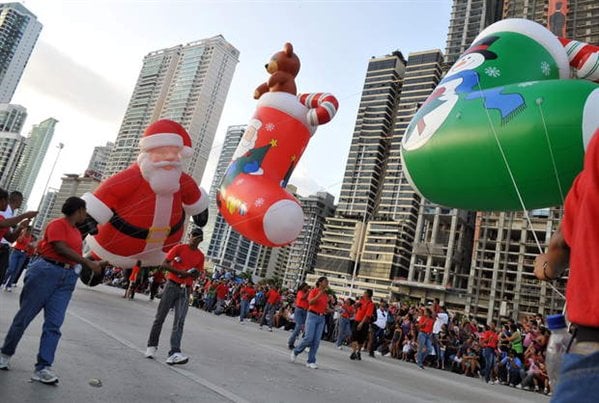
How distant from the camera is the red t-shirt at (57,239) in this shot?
4.07 metres

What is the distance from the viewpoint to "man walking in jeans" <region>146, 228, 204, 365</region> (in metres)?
5.35

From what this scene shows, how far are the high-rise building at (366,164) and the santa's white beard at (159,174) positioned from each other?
9687 cm

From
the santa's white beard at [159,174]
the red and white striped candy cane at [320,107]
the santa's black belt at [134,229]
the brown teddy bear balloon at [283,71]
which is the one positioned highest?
the brown teddy bear balloon at [283,71]

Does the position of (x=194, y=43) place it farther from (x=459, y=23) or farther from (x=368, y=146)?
(x=459, y=23)

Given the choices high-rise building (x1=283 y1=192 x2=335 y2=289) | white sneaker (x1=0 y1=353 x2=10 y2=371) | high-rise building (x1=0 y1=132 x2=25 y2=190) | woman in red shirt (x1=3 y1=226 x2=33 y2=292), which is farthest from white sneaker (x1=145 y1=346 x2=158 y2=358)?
high-rise building (x1=283 y1=192 x2=335 y2=289)

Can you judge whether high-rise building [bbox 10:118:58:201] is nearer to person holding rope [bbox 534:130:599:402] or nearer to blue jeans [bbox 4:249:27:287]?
blue jeans [bbox 4:249:27:287]

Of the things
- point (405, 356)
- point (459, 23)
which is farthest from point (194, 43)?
point (405, 356)

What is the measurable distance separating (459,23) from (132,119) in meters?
72.3

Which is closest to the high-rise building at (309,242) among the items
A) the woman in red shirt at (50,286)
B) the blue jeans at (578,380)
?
the woman in red shirt at (50,286)

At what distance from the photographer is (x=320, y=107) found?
412 inches

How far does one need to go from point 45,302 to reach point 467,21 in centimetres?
10733

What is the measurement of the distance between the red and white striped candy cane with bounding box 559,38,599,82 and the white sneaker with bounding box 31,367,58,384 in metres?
6.76

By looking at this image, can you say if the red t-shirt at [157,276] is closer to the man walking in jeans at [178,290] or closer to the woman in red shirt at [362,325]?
the woman in red shirt at [362,325]

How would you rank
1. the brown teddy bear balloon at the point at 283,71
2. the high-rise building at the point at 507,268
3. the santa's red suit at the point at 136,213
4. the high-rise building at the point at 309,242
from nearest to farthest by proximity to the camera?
1. the santa's red suit at the point at 136,213
2. the brown teddy bear balloon at the point at 283,71
3. the high-rise building at the point at 507,268
4. the high-rise building at the point at 309,242
